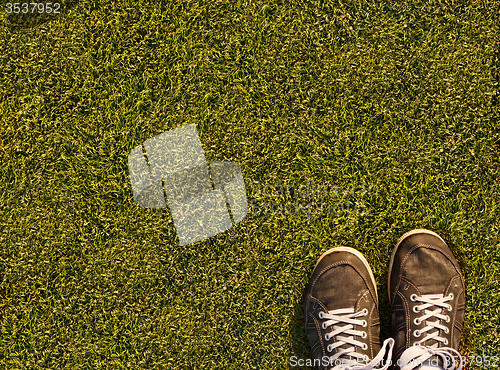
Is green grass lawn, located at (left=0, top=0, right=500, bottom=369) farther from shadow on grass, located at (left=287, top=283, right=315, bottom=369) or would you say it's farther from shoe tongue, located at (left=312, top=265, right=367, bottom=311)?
shoe tongue, located at (left=312, top=265, right=367, bottom=311)

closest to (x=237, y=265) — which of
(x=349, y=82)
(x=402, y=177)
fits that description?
(x=402, y=177)

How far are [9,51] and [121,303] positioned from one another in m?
1.78

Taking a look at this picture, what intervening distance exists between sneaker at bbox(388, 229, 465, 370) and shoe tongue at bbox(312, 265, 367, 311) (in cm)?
25

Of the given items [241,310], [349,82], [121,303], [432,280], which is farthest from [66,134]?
[432,280]

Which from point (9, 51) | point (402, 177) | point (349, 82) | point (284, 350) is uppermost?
point (9, 51)

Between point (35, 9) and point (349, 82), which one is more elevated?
point (35, 9)

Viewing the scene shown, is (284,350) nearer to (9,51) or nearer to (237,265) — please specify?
(237,265)

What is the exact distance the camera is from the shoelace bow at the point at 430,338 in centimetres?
189

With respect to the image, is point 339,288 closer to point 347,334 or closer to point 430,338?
point 347,334

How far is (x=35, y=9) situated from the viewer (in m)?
2.03

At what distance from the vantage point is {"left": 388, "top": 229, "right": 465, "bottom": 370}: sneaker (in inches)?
76.4

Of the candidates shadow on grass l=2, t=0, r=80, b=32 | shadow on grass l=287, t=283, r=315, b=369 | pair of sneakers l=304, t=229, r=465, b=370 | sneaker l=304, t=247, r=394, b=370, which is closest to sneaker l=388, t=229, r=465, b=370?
pair of sneakers l=304, t=229, r=465, b=370

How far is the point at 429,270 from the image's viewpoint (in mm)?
1963

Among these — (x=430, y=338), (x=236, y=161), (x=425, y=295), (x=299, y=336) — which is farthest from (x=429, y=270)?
(x=236, y=161)
